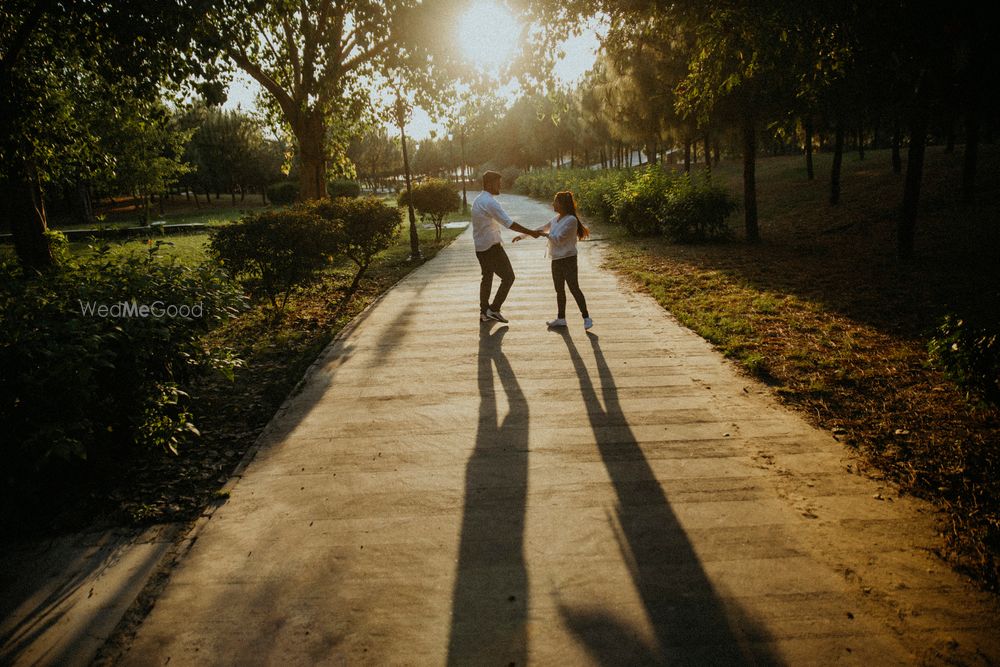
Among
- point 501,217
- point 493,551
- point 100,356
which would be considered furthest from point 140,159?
point 493,551

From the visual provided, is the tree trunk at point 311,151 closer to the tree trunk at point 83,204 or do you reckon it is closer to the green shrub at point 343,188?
the green shrub at point 343,188

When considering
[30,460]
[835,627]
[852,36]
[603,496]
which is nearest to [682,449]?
[603,496]

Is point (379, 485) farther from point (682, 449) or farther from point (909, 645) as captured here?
point (909, 645)

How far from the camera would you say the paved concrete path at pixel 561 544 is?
7.27 feet

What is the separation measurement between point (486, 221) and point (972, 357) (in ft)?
17.3

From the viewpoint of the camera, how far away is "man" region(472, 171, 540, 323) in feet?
23.1

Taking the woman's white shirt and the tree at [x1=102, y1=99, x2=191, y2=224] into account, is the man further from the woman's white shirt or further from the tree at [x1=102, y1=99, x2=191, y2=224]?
the tree at [x1=102, y1=99, x2=191, y2=224]

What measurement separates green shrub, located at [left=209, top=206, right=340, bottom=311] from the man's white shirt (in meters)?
2.52

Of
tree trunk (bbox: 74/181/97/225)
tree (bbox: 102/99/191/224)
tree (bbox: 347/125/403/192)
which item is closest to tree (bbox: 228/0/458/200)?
tree (bbox: 102/99/191/224)

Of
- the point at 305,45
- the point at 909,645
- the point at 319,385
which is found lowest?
the point at 909,645

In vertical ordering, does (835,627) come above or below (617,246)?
below

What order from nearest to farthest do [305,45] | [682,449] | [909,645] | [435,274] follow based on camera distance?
[909,645] → [682,449] → [435,274] → [305,45]

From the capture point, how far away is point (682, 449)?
3.77m

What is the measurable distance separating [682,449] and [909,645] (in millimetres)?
1724
